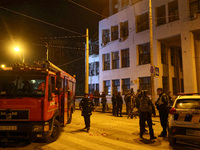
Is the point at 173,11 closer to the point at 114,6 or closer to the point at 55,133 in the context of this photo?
the point at 114,6

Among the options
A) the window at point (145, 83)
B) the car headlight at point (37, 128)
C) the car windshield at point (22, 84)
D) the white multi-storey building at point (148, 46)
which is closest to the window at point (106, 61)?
the white multi-storey building at point (148, 46)

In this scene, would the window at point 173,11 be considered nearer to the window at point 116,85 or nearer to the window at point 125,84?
the window at point 125,84

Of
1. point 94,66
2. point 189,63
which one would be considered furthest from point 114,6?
point 189,63

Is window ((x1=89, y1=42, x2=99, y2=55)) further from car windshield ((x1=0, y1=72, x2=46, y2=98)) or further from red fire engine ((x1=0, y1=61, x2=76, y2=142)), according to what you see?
car windshield ((x1=0, y1=72, x2=46, y2=98))

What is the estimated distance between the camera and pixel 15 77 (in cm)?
594

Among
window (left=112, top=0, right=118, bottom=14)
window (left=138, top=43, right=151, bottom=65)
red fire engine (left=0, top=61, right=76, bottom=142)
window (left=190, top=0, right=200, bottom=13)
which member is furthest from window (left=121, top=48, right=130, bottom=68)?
red fire engine (left=0, top=61, right=76, bottom=142)

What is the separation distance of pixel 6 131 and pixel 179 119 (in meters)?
5.35

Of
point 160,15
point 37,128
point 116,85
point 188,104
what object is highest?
point 160,15

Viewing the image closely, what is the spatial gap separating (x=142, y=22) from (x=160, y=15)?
2.11 m

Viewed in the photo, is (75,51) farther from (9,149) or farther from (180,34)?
(9,149)

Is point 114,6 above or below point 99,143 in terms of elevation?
above

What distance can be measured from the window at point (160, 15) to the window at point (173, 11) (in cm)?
65

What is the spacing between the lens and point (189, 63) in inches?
616

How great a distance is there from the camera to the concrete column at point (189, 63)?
15.4m
